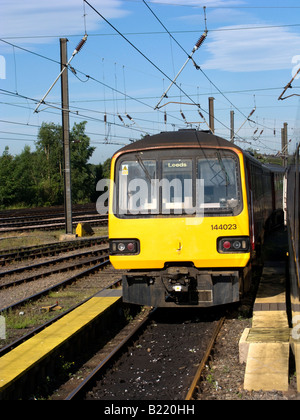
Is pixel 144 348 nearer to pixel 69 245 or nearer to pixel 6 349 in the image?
pixel 6 349

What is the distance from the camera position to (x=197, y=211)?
8.58 meters

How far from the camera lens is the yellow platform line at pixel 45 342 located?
622 centimetres

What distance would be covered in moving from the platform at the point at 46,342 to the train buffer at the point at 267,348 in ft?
7.52

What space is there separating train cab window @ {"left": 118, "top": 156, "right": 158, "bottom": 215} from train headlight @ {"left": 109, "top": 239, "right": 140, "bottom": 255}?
0.42 meters

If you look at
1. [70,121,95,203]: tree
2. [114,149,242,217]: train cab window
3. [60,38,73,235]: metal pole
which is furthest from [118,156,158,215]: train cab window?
[70,121,95,203]: tree

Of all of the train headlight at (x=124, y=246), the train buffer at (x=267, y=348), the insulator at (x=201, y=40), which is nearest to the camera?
the train buffer at (x=267, y=348)

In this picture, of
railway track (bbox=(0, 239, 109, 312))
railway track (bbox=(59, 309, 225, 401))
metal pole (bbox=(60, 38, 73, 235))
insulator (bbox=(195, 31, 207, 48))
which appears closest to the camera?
railway track (bbox=(59, 309, 225, 401))

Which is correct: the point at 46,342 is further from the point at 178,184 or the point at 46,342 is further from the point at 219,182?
the point at 219,182

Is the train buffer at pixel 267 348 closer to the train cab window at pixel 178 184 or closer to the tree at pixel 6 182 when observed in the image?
the train cab window at pixel 178 184

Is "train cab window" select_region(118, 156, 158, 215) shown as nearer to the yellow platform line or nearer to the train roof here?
the train roof

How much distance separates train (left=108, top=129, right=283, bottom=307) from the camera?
27.9 feet

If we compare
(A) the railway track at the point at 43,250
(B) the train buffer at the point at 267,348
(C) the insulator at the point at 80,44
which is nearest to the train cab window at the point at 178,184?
(B) the train buffer at the point at 267,348

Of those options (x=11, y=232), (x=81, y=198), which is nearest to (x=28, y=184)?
(x=81, y=198)

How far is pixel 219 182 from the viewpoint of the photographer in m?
8.70
